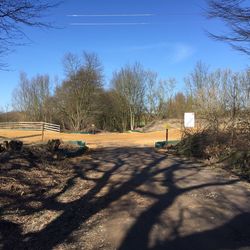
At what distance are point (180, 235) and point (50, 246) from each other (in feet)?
6.03

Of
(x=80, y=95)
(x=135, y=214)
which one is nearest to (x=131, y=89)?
(x=80, y=95)

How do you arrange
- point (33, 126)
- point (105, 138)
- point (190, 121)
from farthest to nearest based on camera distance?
point (33, 126)
point (105, 138)
point (190, 121)

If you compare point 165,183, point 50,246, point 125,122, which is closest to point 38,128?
point 125,122

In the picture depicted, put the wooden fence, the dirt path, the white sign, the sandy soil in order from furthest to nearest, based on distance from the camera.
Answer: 1. the wooden fence
2. the sandy soil
3. the white sign
4. the dirt path

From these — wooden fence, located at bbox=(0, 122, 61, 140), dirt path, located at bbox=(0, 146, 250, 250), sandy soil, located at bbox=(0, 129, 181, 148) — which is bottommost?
dirt path, located at bbox=(0, 146, 250, 250)

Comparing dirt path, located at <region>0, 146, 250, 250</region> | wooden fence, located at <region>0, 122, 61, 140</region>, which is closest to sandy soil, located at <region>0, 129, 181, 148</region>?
wooden fence, located at <region>0, 122, 61, 140</region>

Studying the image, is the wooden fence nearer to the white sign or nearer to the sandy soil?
the sandy soil

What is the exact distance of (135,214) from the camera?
24.1ft

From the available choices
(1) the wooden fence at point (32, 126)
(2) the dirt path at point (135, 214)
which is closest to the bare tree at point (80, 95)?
(1) the wooden fence at point (32, 126)

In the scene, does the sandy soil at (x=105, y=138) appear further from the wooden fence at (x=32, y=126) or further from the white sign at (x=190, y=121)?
the white sign at (x=190, y=121)

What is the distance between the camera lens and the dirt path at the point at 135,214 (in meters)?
6.00

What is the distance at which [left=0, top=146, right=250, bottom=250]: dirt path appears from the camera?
600cm

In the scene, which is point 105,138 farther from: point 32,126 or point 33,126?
point 32,126

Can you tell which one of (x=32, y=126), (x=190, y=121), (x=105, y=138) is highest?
(x=190, y=121)
